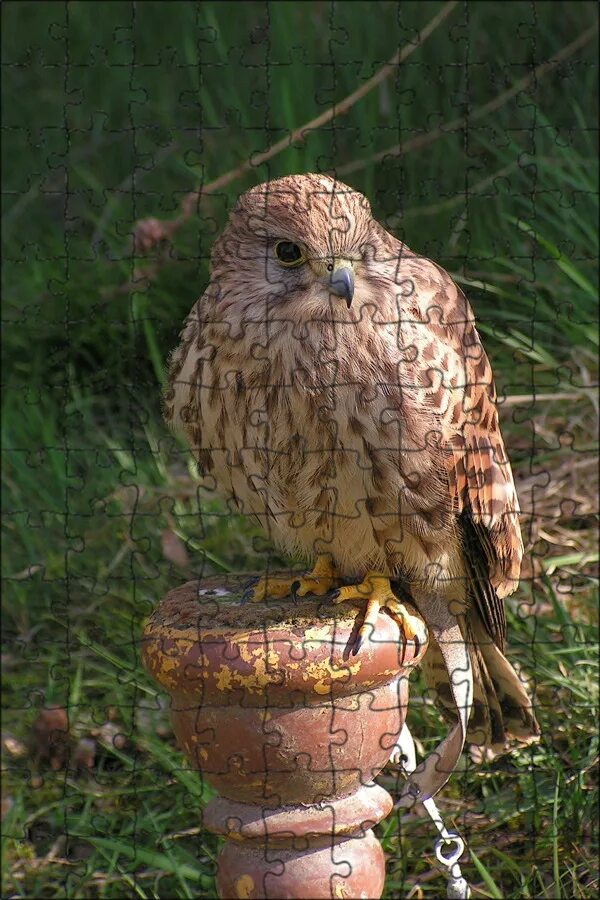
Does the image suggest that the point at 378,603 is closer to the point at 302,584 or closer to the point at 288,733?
the point at 302,584

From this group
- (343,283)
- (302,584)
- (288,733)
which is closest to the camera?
(288,733)

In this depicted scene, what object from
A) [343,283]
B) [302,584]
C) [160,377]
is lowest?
[302,584]

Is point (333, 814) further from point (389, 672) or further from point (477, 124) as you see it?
point (477, 124)

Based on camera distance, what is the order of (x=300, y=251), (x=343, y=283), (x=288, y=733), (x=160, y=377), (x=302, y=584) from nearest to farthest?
(x=288, y=733) → (x=343, y=283) → (x=300, y=251) → (x=302, y=584) → (x=160, y=377)

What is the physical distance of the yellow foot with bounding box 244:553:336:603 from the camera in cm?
266

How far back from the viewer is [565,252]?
3.97 m

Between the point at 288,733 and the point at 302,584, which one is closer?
the point at 288,733

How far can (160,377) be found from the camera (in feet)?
13.3

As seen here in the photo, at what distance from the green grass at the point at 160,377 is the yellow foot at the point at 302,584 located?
0.32 meters

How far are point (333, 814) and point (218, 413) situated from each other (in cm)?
82

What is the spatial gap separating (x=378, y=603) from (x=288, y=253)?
72cm

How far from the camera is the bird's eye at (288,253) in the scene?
2566mm

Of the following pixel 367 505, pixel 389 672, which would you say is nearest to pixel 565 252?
pixel 367 505

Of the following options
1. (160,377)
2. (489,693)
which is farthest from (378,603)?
(160,377)
